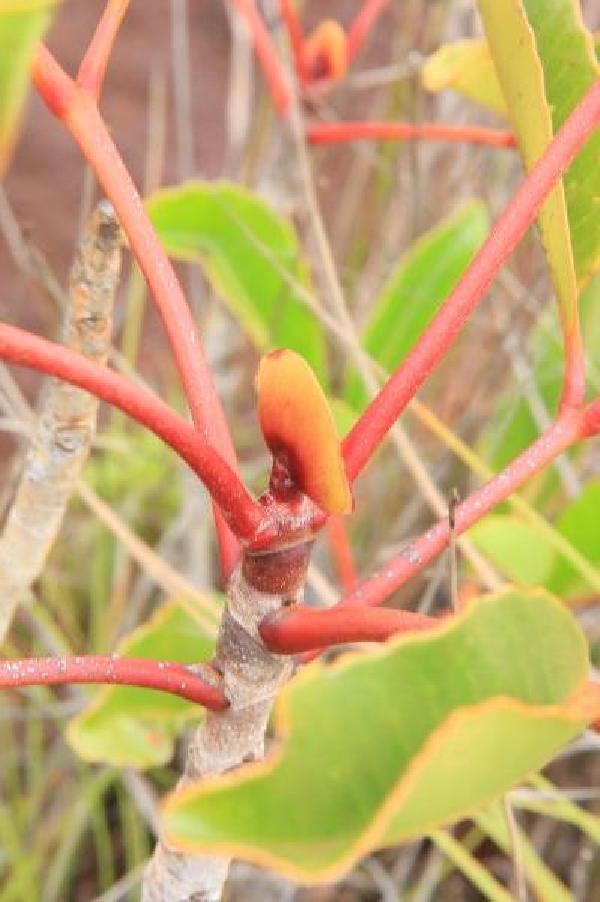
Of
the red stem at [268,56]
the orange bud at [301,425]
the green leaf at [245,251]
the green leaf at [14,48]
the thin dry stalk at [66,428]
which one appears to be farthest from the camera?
the green leaf at [245,251]

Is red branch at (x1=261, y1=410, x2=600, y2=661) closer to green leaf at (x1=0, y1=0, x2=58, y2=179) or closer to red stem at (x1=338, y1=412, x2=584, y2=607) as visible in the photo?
red stem at (x1=338, y1=412, x2=584, y2=607)

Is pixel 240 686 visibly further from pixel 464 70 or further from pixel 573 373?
pixel 464 70

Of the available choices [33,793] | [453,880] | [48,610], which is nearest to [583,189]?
[453,880]

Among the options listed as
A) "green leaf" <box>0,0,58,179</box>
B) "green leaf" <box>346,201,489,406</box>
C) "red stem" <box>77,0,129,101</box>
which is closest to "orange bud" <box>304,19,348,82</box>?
"green leaf" <box>346,201,489,406</box>

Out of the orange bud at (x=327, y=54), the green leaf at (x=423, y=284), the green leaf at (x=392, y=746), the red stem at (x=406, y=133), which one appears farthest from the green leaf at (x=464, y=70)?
the green leaf at (x=392, y=746)

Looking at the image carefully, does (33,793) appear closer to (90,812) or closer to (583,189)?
(90,812)


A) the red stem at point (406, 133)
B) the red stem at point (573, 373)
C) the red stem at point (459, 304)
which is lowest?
the red stem at point (573, 373)

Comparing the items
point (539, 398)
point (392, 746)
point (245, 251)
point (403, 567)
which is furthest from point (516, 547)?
point (392, 746)

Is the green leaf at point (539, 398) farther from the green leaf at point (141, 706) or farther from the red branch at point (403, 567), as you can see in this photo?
the red branch at point (403, 567)
